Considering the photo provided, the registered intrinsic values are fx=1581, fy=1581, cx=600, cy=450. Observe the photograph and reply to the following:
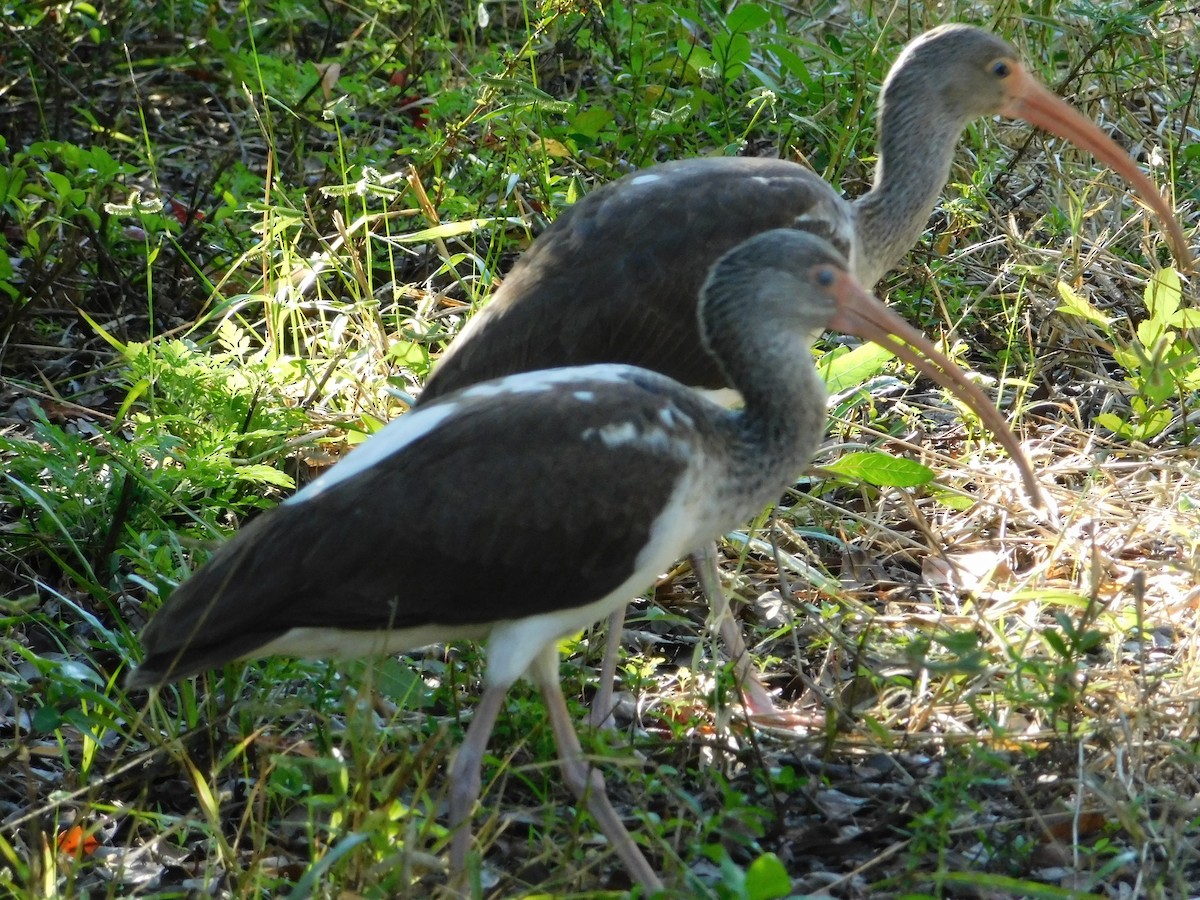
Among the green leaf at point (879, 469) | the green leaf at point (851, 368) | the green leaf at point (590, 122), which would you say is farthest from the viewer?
the green leaf at point (590, 122)

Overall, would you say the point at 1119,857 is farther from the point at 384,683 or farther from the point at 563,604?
the point at 384,683

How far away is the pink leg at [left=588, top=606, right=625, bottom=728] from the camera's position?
177 inches

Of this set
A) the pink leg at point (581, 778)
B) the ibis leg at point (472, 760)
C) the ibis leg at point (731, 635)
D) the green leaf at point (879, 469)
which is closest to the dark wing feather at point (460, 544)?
the ibis leg at point (472, 760)

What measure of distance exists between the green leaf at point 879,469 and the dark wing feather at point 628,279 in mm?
563

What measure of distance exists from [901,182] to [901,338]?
136 centimetres

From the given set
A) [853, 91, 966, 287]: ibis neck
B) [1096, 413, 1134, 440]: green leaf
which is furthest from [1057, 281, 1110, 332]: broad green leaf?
[853, 91, 966, 287]: ibis neck

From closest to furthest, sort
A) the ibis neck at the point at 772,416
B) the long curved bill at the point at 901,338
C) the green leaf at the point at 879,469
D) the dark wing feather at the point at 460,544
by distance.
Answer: the dark wing feather at the point at 460,544 < the ibis neck at the point at 772,416 < the long curved bill at the point at 901,338 < the green leaf at the point at 879,469

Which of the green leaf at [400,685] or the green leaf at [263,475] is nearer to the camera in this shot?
the green leaf at [400,685]

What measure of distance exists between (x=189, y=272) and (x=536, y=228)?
4.73 ft

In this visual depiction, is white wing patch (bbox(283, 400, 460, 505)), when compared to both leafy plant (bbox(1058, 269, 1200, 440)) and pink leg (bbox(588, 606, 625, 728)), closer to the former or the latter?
pink leg (bbox(588, 606, 625, 728))

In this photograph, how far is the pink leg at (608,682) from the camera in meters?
4.50

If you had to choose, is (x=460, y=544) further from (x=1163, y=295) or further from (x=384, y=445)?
(x=1163, y=295)

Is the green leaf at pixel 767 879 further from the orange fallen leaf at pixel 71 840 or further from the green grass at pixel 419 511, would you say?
the orange fallen leaf at pixel 71 840

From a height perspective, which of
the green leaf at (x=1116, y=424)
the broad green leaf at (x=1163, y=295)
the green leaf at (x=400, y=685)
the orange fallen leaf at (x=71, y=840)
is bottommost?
the orange fallen leaf at (x=71, y=840)
